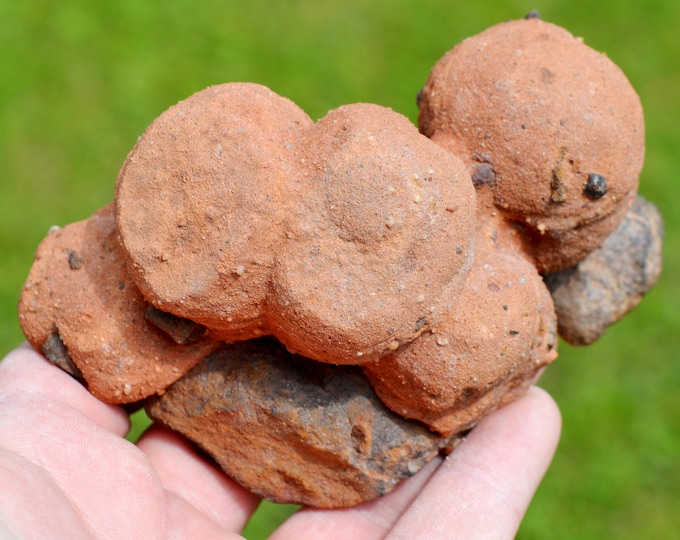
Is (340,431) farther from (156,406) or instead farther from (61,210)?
(61,210)

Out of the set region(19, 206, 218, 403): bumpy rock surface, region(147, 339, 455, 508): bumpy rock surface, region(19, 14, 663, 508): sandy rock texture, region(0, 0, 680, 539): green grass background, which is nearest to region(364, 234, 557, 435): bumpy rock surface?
region(19, 14, 663, 508): sandy rock texture

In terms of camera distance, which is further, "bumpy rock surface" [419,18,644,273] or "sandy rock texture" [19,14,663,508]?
"bumpy rock surface" [419,18,644,273]

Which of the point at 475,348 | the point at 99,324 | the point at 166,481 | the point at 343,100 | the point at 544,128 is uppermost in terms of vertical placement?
the point at 544,128

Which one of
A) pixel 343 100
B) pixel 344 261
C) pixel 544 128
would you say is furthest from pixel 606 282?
pixel 343 100

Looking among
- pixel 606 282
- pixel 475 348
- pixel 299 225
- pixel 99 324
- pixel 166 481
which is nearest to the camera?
pixel 299 225

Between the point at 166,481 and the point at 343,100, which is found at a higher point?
the point at 343,100

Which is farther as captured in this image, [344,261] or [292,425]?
[292,425]

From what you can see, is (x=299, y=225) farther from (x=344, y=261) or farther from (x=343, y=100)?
(x=343, y=100)

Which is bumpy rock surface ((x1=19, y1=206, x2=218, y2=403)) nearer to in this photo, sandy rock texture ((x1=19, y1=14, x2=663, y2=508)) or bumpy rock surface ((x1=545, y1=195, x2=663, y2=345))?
sandy rock texture ((x1=19, y1=14, x2=663, y2=508))
